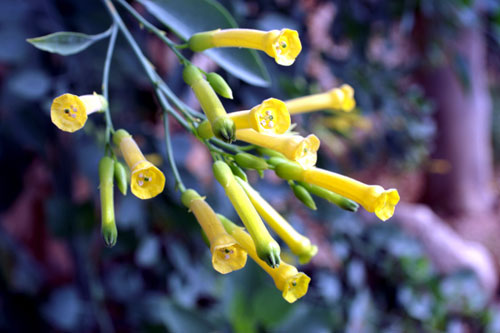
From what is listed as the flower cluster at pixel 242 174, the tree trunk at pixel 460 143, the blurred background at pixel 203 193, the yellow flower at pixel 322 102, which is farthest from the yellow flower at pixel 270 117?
the tree trunk at pixel 460 143

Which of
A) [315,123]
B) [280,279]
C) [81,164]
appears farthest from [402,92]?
[280,279]

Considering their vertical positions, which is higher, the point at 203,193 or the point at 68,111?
the point at 68,111

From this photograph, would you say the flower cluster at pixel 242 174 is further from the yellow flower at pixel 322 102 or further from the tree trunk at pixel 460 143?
the tree trunk at pixel 460 143

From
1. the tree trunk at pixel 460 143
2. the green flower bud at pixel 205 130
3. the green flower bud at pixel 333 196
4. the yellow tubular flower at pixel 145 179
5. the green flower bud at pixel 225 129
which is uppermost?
the green flower bud at pixel 225 129

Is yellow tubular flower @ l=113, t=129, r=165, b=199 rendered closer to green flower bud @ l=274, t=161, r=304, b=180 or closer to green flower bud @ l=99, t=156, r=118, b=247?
green flower bud @ l=99, t=156, r=118, b=247

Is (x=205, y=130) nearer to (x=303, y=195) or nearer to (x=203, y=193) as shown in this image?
(x=303, y=195)

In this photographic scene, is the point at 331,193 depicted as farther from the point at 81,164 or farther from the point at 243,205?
the point at 81,164

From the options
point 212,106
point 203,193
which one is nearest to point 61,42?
point 212,106
